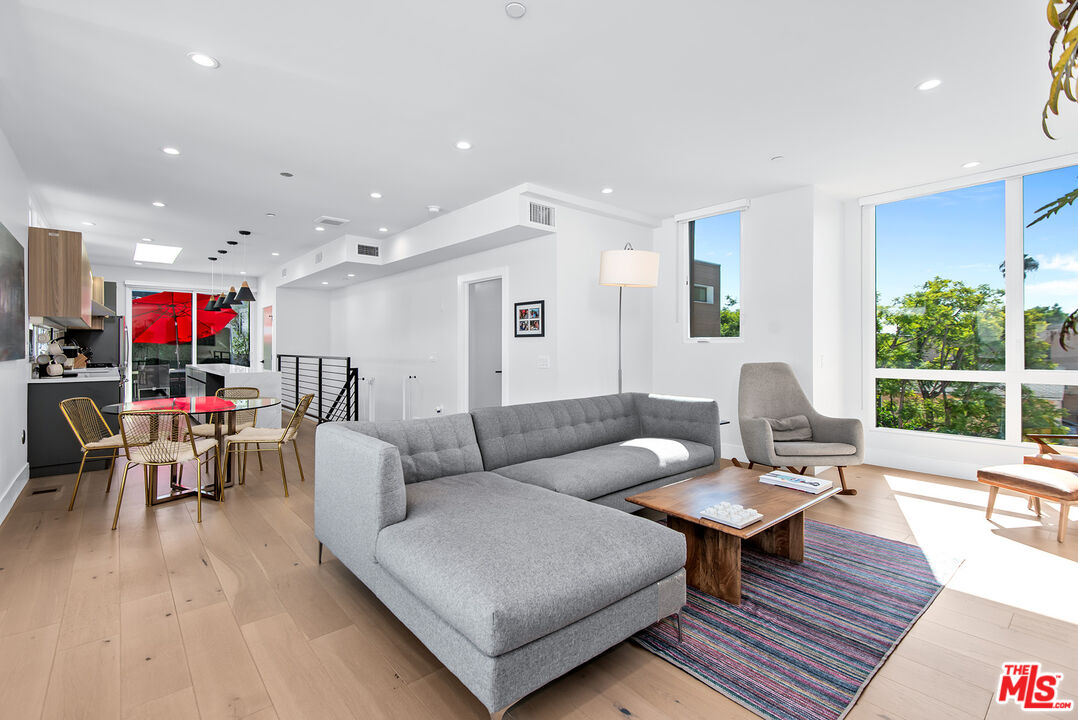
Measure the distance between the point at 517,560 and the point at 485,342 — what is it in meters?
4.68

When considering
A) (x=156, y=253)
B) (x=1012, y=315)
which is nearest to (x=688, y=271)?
(x=1012, y=315)

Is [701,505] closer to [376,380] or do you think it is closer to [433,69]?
[433,69]

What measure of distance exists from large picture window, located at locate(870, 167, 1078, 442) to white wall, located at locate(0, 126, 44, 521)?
7.10 m

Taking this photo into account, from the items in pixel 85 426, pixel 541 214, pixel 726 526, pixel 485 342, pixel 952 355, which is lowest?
pixel 726 526

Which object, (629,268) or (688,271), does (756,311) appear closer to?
(688,271)

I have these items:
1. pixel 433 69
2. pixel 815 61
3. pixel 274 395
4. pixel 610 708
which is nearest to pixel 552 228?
pixel 433 69

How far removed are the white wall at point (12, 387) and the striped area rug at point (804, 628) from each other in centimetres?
433

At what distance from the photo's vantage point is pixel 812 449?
412 centimetres

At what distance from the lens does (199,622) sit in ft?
7.61

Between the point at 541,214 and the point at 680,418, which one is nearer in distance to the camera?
the point at 680,418

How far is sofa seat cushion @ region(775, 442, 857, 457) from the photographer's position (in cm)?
408

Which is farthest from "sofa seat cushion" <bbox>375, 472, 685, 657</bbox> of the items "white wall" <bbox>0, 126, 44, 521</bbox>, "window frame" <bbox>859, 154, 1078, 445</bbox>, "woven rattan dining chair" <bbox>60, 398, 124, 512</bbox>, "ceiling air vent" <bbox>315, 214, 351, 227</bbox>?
"ceiling air vent" <bbox>315, 214, 351, 227</bbox>

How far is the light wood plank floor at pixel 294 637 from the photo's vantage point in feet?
6.08

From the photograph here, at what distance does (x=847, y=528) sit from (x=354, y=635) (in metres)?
3.04
